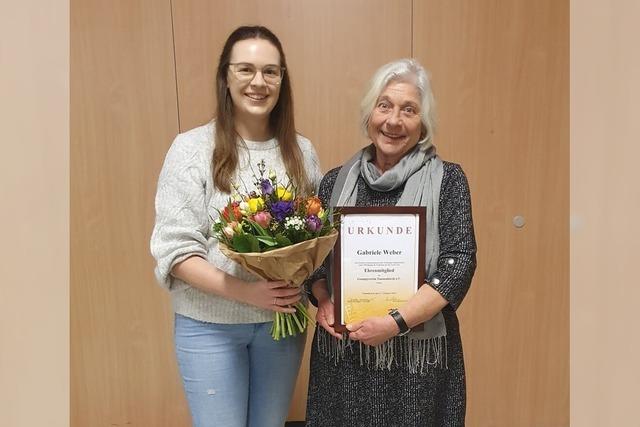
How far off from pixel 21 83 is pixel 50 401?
62mm

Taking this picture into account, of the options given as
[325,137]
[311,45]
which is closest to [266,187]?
[325,137]

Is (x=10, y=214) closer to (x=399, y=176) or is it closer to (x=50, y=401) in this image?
(x=50, y=401)

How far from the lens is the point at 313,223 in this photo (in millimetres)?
1393

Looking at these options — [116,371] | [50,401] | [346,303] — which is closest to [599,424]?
[50,401]

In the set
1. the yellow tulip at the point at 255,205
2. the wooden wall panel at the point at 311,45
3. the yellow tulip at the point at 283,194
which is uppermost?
the wooden wall panel at the point at 311,45

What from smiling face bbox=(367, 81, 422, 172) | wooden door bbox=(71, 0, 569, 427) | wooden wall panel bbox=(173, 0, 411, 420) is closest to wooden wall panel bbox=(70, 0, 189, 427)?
wooden door bbox=(71, 0, 569, 427)

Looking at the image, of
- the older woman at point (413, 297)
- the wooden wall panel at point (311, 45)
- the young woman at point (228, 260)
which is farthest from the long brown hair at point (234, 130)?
the wooden wall panel at point (311, 45)

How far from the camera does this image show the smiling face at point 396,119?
5.23 feet

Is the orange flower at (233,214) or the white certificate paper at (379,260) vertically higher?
the orange flower at (233,214)

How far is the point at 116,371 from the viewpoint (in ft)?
9.28

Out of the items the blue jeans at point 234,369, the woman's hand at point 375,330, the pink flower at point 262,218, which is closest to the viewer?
the pink flower at point 262,218

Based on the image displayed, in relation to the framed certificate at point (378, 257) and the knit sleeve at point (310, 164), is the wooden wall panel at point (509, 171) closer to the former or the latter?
the knit sleeve at point (310, 164)

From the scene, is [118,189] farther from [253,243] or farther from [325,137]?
[253,243]

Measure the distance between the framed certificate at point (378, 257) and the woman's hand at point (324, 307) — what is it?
0.04 metres
